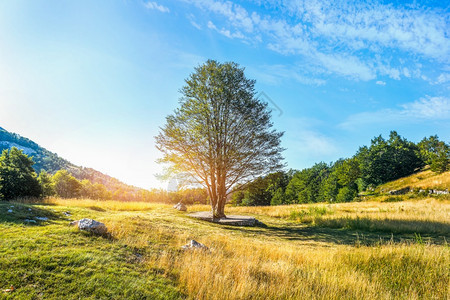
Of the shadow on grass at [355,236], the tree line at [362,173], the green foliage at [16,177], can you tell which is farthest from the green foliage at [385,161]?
the green foliage at [16,177]

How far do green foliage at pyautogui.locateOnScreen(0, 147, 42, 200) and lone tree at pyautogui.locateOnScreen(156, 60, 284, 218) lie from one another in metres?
11.2

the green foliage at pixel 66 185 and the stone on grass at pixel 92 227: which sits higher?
the stone on grass at pixel 92 227

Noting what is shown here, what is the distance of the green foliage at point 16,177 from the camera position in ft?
57.2

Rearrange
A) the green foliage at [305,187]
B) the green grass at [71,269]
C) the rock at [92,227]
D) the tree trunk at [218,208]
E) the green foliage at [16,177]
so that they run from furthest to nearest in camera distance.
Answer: the green foliage at [305,187]
the tree trunk at [218,208]
the green foliage at [16,177]
the rock at [92,227]
the green grass at [71,269]

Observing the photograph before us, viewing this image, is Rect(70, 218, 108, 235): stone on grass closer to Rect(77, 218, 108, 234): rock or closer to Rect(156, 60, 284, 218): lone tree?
Rect(77, 218, 108, 234): rock

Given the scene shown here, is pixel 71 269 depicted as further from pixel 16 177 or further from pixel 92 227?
pixel 16 177

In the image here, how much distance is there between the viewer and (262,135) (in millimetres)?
19531

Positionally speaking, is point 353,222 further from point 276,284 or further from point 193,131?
point 276,284

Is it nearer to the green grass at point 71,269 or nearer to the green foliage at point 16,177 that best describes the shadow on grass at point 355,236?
the green grass at point 71,269

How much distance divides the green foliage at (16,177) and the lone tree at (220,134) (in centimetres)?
1118

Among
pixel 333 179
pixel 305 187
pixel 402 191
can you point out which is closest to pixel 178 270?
pixel 402 191

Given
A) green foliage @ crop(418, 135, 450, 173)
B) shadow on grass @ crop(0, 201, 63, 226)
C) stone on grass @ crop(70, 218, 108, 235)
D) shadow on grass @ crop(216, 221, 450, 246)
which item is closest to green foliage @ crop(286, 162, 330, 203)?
green foliage @ crop(418, 135, 450, 173)

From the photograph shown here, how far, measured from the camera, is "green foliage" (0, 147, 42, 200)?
17.4 m

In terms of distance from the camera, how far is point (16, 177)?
17.9 meters
